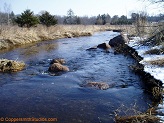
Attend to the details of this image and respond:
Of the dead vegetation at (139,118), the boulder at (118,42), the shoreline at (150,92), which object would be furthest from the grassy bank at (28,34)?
the dead vegetation at (139,118)

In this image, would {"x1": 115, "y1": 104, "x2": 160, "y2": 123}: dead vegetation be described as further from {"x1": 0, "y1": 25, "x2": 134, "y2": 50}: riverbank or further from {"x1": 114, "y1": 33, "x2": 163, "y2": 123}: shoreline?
{"x1": 0, "y1": 25, "x2": 134, "y2": 50}: riverbank

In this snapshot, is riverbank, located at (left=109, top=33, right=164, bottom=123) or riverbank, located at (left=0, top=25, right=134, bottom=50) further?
riverbank, located at (left=0, top=25, right=134, bottom=50)

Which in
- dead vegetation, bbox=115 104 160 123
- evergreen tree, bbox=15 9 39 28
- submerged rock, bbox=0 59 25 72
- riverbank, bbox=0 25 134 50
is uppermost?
evergreen tree, bbox=15 9 39 28

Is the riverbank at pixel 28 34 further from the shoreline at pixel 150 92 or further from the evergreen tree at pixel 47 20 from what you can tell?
the shoreline at pixel 150 92

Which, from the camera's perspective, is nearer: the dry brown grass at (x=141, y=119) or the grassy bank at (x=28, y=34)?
the dry brown grass at (x=141, y=119)

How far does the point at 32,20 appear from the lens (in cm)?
2756

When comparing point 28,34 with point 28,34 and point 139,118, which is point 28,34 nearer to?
point 28,34

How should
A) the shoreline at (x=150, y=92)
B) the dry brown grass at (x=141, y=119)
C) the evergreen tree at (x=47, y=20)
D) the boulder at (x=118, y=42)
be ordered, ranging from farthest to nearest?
the evergreen tree at (x=47, y=20)
the boulder at (x=118, y=42)
the shoreline at (x=150, y=92)
the dry brown grass at (x=141, y=119)

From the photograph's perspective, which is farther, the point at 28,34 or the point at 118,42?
the point at 28,34

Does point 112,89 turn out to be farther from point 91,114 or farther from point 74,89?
point 91,114

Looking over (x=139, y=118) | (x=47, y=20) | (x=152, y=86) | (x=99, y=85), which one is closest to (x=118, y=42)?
(x=99, y=85)

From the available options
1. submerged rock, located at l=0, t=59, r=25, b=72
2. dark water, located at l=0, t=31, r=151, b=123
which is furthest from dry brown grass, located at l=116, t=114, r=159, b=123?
submerged rock, located at l=0, t=59, r=25, b=72

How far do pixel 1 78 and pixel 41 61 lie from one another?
4186 millimetres

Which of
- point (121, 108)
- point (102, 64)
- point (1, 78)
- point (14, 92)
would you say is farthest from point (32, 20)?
point (121, 108)
